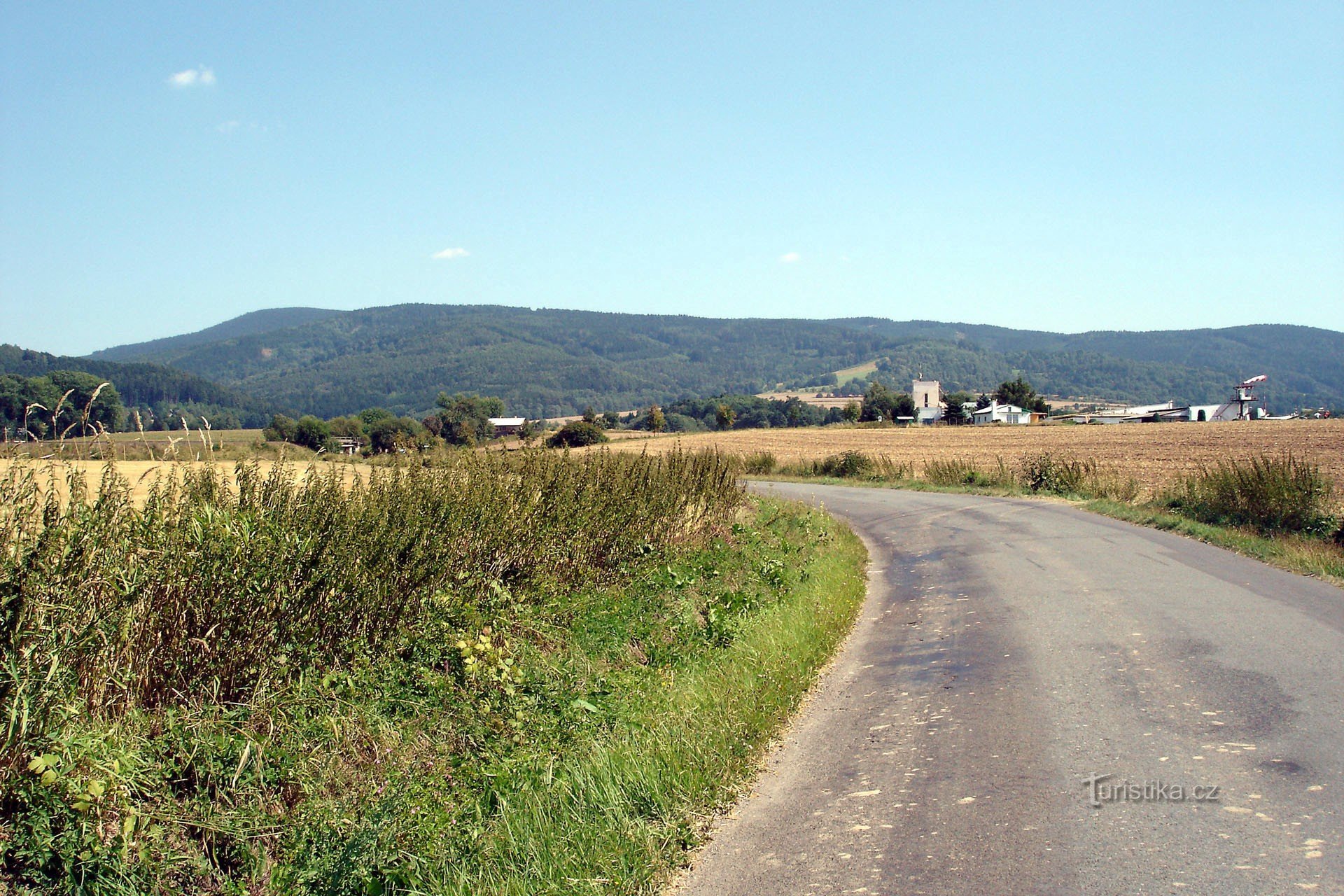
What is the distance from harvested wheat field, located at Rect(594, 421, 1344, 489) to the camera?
44250mm

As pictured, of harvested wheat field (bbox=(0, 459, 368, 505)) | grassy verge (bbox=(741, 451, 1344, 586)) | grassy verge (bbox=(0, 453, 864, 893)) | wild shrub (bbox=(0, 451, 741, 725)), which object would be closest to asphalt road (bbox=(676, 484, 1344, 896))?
grassy verge (bbox=(0, 453, 864, 893))

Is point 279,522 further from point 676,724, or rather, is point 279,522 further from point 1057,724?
point 1057,724

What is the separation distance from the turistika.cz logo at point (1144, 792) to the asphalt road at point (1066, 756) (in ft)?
0.06

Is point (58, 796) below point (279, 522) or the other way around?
below

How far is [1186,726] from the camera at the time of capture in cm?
577

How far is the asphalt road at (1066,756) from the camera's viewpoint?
4020 mm

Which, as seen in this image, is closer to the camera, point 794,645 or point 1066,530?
point 794,645

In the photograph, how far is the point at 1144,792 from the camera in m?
4.75

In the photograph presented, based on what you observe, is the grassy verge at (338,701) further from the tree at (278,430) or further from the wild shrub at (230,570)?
the tree at (278,430)

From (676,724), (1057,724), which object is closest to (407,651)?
(676,724)

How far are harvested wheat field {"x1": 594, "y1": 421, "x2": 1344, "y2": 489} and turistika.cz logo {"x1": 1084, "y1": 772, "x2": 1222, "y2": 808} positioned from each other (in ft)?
91.4

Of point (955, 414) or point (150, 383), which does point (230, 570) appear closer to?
point (150, 383)

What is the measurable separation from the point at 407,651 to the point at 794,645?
3.66 m

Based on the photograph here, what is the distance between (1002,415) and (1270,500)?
10381 cm
